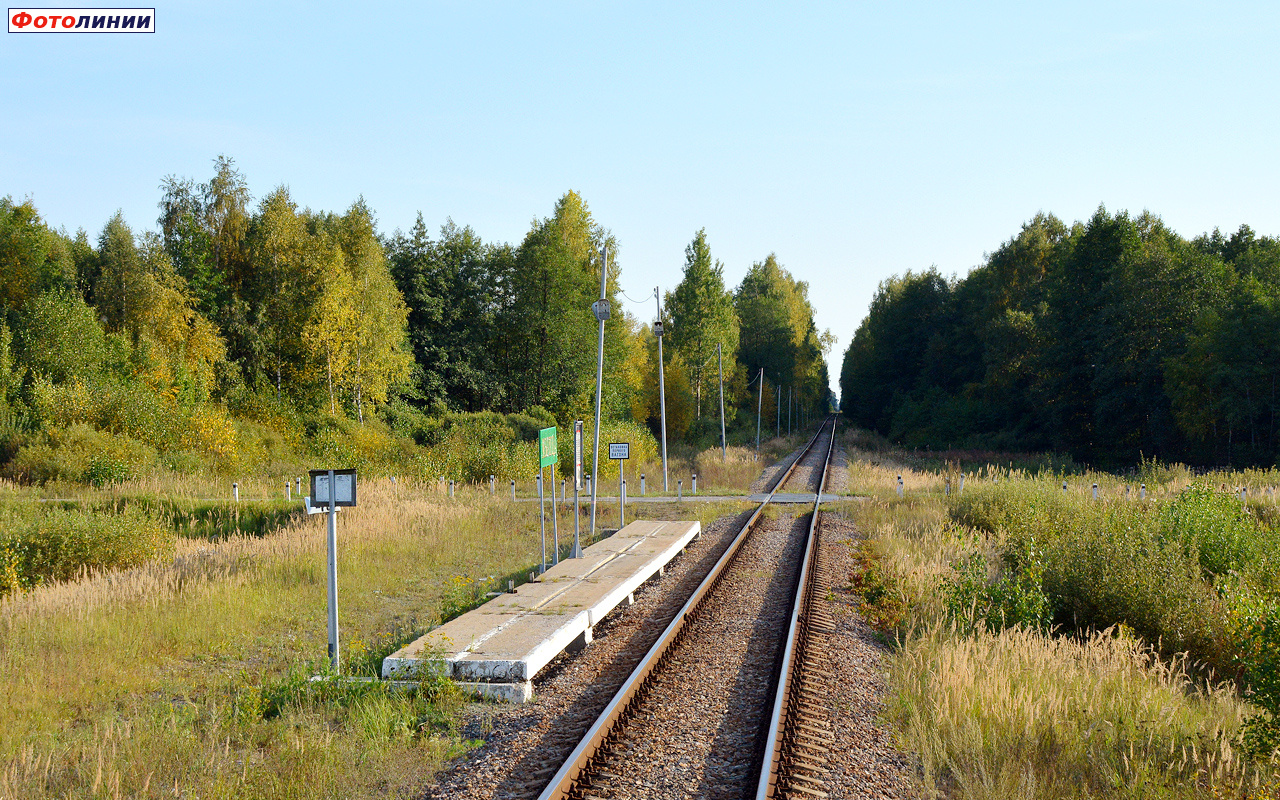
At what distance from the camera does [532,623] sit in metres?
9.49

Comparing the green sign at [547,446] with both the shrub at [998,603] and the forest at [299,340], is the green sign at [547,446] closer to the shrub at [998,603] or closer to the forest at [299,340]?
the shrub at [998,603]

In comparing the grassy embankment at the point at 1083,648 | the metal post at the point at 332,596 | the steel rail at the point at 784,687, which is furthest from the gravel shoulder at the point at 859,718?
the metal post at the point at 332,596

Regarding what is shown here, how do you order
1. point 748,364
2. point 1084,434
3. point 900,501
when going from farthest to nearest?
point 748,364
point 1084,434
point 900,501

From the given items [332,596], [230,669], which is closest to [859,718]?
[332,596]

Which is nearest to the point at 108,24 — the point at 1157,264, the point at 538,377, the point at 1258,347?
the point at 538,377

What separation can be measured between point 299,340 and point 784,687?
36.1 m

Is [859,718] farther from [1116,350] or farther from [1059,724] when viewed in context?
[1116,350]

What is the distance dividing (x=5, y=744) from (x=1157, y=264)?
147 ft

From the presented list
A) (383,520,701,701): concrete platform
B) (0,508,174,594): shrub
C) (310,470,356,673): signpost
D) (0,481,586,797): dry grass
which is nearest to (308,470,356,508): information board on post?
(310,470,356,673): signpost

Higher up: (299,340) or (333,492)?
(299,340)

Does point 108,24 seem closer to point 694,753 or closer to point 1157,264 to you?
point 694,753

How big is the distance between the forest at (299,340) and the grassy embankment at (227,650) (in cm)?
1069

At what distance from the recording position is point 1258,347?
3106cm

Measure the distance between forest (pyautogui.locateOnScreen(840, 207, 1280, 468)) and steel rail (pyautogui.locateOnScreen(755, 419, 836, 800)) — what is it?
26396 millimetres
